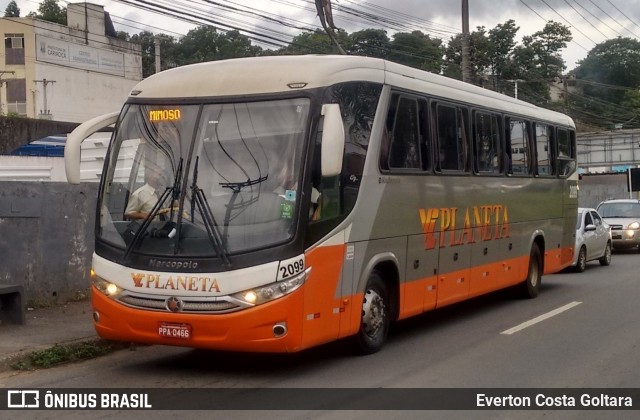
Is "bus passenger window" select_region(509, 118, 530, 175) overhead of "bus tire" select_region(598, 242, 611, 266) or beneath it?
overhead

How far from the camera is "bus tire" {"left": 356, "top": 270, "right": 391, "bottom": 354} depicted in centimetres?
951

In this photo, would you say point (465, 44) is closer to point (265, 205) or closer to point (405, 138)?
point (405, 138)

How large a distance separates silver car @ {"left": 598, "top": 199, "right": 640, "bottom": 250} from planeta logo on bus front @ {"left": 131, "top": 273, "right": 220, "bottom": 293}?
21.7 m

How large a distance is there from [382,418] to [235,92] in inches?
144

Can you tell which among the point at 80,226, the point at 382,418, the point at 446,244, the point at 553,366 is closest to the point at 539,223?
the point at 446,244

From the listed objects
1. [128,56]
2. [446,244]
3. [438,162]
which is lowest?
[446,244]

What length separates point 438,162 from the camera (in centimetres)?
1116

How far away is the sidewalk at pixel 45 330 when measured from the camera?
9570 millimetres

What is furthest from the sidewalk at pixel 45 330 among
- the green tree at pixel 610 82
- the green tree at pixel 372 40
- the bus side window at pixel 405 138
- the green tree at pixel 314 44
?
the green tree at pixel 610 82

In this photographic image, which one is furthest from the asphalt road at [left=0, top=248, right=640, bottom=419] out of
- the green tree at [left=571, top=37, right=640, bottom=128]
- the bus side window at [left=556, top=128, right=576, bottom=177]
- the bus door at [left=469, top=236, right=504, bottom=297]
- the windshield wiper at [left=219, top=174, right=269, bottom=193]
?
the green tree at [left=571, top=37, right=640, bottom=128]

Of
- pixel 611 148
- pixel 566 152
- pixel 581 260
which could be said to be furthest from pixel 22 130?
pixel 611 148

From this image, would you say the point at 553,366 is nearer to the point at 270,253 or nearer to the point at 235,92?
the point at 270,253

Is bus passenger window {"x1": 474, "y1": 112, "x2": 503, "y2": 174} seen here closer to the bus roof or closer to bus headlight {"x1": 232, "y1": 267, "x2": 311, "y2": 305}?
the bus roof

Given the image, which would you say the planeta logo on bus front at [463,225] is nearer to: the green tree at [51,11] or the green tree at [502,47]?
the green tree at [502,47]
